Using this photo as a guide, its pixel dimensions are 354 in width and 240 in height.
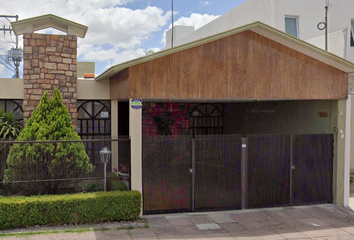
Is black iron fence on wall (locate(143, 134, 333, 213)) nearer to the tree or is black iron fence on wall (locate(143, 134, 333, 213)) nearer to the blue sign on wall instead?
the blue sign on wall

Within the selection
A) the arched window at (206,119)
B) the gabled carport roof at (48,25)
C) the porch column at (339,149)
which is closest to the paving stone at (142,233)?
the porch column at (339,149)

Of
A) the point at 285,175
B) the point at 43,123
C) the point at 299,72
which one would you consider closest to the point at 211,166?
the point at 285,175

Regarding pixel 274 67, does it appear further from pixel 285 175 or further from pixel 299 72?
pixel 285 175

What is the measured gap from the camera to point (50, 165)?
822 cm

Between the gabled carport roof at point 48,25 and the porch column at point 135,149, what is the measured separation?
12.2 feet

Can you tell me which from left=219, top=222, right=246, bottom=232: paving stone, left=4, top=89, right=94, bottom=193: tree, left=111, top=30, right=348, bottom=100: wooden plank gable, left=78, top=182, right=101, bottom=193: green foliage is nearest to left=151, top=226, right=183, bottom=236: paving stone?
left=219, top=222, right=246, bottom=232: paving stone

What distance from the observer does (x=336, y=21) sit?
52.9ft

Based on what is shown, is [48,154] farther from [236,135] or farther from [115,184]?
[236,135]

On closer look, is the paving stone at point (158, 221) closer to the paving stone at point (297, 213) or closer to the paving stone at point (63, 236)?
the paving stone at point (63, 236)

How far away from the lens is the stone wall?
10.4 meters

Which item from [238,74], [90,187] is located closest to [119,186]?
[90,187]

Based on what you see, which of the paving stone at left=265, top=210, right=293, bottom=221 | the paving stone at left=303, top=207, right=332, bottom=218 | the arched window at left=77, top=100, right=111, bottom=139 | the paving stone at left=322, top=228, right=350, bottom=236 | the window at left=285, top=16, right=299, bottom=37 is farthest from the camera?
the window at left=285, top=16, right=299, bottom=37

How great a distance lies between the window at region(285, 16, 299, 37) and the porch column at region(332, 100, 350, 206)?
23.2 feet

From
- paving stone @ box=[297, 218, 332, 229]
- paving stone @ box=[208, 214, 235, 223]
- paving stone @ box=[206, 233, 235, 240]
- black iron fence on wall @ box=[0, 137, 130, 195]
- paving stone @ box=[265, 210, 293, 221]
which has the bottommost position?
paving stone @ box=[297, 218, 332, 229]
